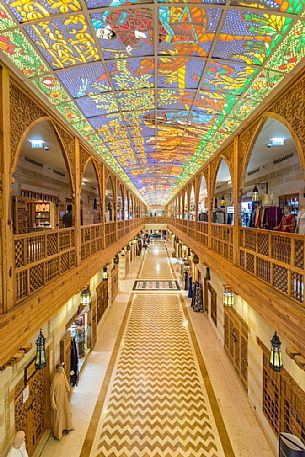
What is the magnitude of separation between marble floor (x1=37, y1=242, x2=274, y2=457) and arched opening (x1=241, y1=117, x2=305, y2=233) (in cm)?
432

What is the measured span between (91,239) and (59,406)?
4.07m

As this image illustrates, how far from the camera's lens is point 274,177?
421 inches

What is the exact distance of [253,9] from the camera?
3.32m

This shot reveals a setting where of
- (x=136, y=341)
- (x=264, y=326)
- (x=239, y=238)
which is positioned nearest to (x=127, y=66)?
(x=239, y=238)

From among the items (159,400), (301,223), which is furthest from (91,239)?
(301,223)

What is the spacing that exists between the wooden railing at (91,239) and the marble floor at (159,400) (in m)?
3.53

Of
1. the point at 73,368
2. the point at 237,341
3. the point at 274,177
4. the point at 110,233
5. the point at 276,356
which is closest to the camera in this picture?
the point at 276,356

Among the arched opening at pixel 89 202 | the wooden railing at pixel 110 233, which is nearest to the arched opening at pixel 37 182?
the wooden railing at pixel 110 233

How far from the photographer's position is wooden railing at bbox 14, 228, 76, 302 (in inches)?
148

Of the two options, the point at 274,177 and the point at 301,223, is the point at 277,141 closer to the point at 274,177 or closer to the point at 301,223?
the point at 274,177

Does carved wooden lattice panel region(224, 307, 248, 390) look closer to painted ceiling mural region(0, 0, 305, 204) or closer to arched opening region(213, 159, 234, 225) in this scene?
arched opening region(213, 159, 234, 225)

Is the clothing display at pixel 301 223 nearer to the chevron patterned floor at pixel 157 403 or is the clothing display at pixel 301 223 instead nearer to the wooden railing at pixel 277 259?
the wooden railing at pixel 277 259

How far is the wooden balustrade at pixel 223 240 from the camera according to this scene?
692 cm

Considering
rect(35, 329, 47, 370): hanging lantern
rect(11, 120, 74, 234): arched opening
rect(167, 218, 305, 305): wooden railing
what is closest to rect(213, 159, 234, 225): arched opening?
rect(167, 218, 305, 305): wooden railing
